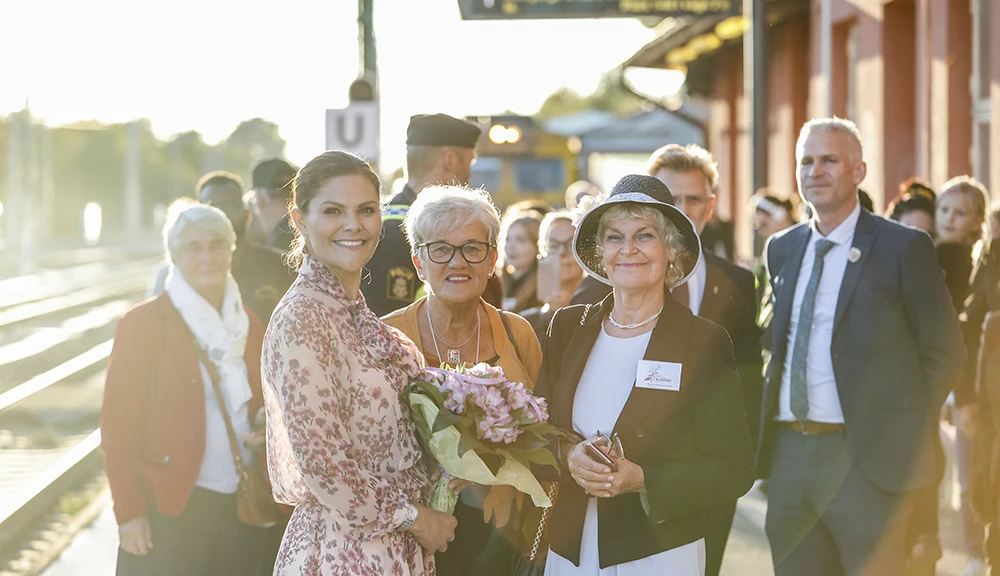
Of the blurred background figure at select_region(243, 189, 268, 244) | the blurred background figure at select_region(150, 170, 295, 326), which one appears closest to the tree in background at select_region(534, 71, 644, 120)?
the blurred background figure at select_region(243, 189, 268, 244)

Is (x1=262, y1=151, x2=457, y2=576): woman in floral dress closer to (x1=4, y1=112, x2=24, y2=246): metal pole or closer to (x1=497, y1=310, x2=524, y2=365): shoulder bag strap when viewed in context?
(x1=497, y1=310, x2=524, y2=365): shoulder bag strap

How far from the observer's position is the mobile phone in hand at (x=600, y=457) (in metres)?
3.99

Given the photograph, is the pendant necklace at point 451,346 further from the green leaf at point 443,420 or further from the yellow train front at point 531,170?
the yellow train front at point 531,170

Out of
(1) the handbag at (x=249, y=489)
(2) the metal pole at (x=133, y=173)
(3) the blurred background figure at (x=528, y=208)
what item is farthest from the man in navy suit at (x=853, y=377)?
(2) the metal pole at (x=133, y=173)

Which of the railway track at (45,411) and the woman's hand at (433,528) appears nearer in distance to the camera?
the woman's hand at (433,528)

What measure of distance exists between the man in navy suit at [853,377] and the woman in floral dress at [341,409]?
2127mm

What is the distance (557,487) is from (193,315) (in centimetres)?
199

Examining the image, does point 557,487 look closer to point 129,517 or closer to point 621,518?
point 621,518

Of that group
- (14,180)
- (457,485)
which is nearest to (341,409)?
(457,485)

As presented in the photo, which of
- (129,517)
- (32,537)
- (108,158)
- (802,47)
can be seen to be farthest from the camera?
(108,158)

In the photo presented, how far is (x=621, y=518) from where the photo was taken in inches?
165

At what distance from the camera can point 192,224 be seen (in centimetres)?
580

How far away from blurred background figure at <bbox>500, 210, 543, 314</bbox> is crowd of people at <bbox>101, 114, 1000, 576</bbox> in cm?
101

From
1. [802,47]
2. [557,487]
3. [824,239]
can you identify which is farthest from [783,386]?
[802,47]
